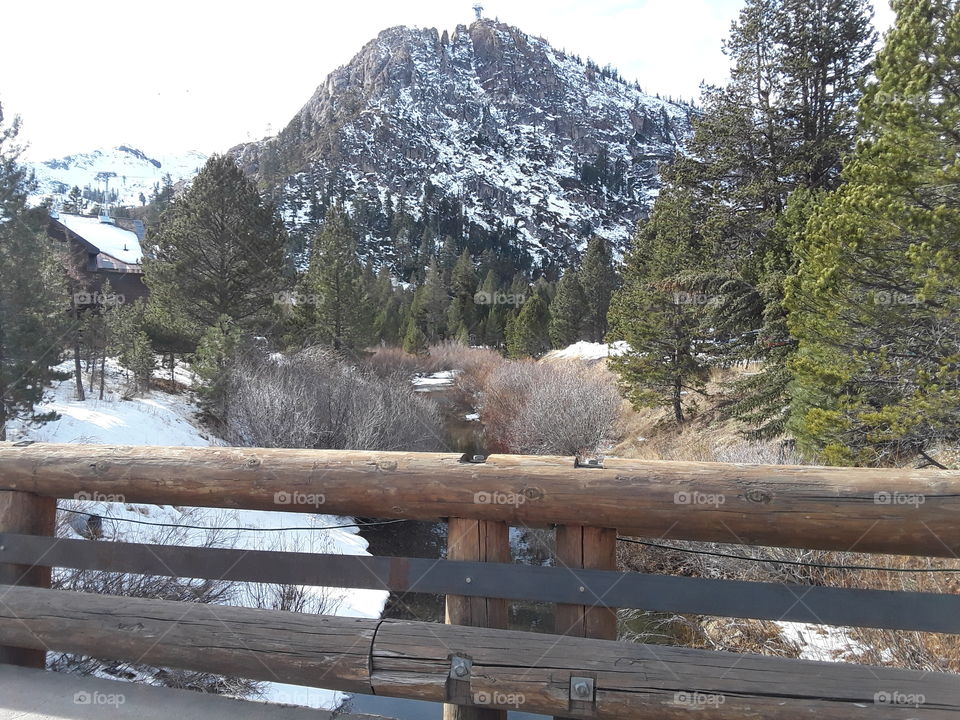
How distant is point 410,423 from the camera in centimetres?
1958

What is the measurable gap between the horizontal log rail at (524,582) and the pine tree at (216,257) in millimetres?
20253

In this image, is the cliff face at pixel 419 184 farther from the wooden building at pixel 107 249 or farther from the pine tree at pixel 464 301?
the wooden building at pixel 107 249

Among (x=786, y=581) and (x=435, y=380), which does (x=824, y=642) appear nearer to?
(x=786, y=581)

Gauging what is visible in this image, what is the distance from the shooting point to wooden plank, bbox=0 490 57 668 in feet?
10.2

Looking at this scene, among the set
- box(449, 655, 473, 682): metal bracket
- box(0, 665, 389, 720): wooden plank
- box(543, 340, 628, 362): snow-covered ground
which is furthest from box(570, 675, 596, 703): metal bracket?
box(543, 340, 628, 362): snow-covered ground

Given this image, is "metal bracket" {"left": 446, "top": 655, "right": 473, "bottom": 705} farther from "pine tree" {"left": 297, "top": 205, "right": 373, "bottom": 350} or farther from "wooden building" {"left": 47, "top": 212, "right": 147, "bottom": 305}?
"wooden building" {"left": 47, "top": 212, "right": 147, "bottom": 305}

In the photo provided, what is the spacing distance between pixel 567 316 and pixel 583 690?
4855 cm

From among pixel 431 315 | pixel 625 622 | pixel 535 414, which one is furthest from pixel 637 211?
pixel 625 622

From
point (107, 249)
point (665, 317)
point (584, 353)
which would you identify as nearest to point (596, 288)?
point (584, 353)

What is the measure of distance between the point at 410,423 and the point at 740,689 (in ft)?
57.7

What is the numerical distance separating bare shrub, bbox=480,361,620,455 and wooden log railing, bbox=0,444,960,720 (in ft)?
56.7

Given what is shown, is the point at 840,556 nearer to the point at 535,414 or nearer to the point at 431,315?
the point at 535,414

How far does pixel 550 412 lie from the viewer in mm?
20766

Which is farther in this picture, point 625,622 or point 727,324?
point 727,324
